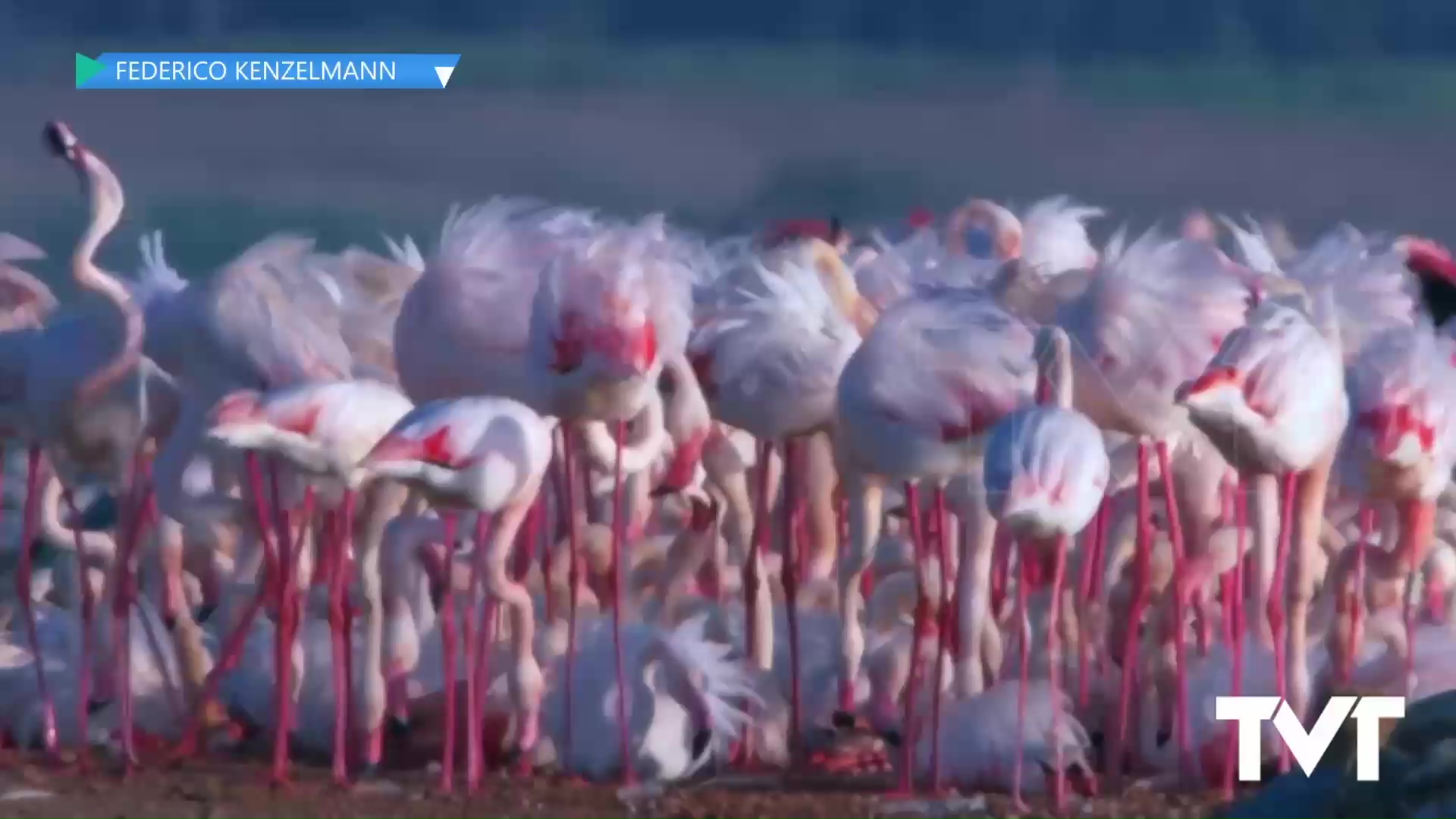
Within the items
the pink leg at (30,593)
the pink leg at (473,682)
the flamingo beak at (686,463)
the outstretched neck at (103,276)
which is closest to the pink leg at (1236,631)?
the flamingo beak at (686,463)

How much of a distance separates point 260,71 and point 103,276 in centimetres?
63

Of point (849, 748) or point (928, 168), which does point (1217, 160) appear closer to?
point (928, 168)

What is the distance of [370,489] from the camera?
575 cm

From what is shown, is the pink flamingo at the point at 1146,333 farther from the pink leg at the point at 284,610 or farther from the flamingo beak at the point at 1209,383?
the pink leg at the point at 284,610

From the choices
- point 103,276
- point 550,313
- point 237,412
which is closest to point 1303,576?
point 550,313

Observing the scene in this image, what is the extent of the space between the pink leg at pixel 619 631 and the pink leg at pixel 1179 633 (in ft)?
3.89

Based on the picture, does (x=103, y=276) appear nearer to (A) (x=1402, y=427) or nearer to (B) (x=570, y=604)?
(B) (x=570, y=604)

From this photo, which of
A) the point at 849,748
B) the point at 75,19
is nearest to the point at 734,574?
the point at 849,748

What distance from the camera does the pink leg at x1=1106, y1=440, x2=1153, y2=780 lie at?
5.60 m

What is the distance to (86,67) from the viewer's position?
610cm

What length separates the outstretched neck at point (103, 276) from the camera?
570cm

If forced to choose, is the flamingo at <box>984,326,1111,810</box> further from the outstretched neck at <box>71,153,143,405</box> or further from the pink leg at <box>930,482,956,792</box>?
the outstretched neck at <box>71,153,143,405</box>

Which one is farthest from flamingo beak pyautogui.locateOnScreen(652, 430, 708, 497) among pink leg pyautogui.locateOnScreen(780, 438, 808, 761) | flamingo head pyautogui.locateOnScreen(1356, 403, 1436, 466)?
flamingo head pyautogui.locateOnScreen(1356, 403, 1436, 466)

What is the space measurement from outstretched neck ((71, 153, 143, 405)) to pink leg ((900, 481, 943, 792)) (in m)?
1.75
